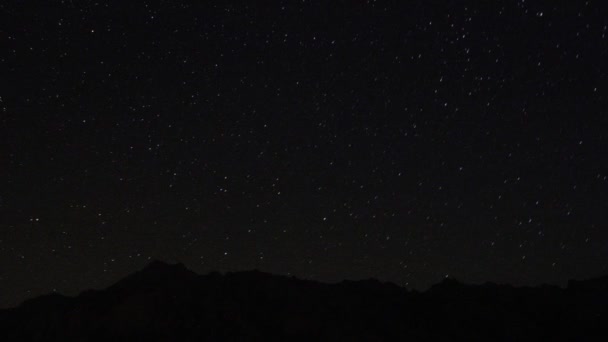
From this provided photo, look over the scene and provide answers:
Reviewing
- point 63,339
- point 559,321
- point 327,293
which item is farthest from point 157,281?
point 559,321

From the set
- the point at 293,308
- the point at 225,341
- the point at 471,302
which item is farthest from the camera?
the point at 471,302

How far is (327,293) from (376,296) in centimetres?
154

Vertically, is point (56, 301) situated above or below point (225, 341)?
above

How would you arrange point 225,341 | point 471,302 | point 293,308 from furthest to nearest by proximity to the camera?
point 471,302 < point 293,308 < point 225,341

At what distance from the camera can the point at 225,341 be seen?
49.4 ft

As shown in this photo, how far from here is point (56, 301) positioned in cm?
1733

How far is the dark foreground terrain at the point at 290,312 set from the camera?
15.5 m

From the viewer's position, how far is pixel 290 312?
16250 mm

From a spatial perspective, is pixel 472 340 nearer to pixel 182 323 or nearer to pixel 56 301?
pixel 182 323

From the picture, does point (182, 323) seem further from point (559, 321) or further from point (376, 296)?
point (559, 321)

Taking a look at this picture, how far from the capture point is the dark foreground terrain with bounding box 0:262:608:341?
50.7 ft

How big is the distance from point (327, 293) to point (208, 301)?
3.16 m

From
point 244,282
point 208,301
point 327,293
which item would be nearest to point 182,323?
point 208,301

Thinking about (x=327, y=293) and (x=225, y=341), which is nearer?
(x=225, y=341)
